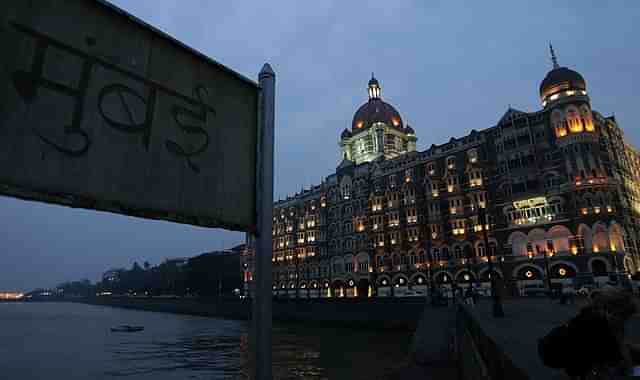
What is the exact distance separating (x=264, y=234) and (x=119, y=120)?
3.32ft

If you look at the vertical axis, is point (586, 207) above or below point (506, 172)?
below

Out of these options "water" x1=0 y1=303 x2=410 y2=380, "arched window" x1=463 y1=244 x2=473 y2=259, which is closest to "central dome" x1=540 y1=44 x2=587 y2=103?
"arched window" x1=463 y1=244 x2=473 y2=259

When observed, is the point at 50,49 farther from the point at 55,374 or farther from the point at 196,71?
the point at 55,374

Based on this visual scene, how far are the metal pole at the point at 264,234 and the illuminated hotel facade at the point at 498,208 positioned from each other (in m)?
34.2

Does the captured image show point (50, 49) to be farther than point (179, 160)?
No

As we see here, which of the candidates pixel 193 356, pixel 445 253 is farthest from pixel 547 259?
pixel 193 356

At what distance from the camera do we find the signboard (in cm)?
164

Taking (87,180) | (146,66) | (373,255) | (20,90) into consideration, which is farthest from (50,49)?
(373,255)

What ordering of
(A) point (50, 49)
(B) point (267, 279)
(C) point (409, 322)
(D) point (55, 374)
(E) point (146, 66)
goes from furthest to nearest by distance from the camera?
(C) point (409, 322) → (D) point (55, 374) → (B) point (267, 279) → (E) point (146, 66) → (A) point (50, 49)

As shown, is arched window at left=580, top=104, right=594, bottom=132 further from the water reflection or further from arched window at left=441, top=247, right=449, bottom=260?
the water reflection

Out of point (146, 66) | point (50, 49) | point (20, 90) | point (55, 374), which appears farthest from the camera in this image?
point (55, 374)

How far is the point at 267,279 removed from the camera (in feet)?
7.50

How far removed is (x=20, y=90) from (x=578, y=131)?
5146cm

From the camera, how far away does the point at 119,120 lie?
195 centimetres
